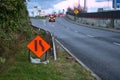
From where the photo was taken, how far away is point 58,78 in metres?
11.9

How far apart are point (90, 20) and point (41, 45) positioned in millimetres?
59927

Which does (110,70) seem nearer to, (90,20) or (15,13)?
(15,13)

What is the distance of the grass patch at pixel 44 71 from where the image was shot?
38.6ft

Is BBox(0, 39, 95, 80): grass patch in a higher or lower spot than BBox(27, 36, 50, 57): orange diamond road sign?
lower

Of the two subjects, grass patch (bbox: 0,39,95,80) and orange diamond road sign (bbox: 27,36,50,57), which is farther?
orange diamond road sign (bbox: 27,36,50,57)

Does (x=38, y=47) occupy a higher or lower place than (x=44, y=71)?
higher

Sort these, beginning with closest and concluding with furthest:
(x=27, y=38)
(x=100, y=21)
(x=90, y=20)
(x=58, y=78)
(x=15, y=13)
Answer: (x=58, y=78)
(x=15, y=13)
(x=27, y=38)
(x=100, y=21)
(x=90, y=20)

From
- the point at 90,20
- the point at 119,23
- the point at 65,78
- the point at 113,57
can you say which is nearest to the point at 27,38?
the point at 113,57

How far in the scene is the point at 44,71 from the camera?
12.9 m

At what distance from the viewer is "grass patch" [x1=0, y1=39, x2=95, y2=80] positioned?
11.8 m

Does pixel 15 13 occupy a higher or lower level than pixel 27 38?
higher

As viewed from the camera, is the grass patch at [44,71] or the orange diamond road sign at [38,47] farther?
the orange diamond road sign at [38,47]

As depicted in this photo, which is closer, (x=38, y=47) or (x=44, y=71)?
(x=44, y=71)

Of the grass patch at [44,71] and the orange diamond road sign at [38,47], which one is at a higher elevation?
the orange diamond road sign at [38,47]
